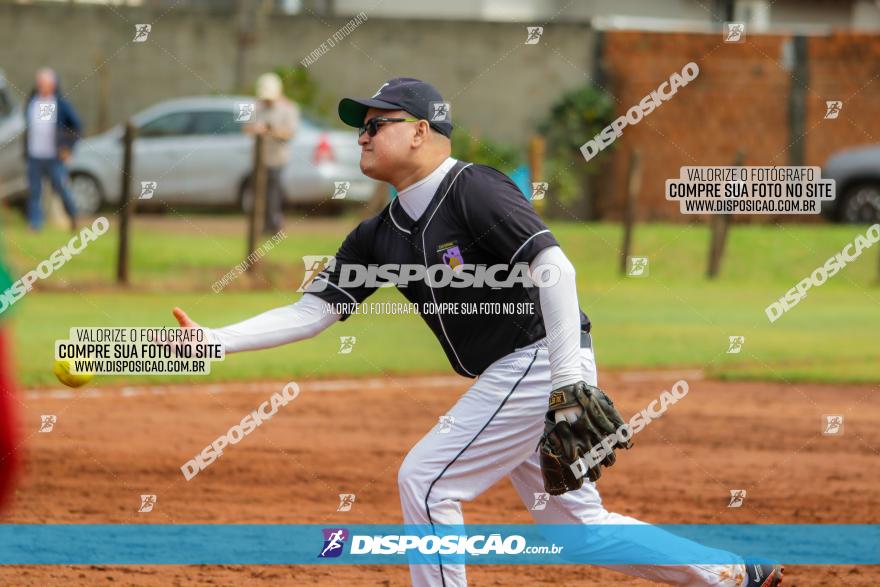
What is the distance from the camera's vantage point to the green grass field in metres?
13.8

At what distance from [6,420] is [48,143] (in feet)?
57.6

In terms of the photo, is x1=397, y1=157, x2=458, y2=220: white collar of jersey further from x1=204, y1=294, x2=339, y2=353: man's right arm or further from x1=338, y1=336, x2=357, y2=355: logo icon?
x1=338, y1=336, x2=357, y2=355: logo icon

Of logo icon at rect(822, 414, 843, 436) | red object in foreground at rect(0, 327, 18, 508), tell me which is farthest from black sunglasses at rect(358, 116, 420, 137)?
logo icon at rect(822, 414, 843, 436)

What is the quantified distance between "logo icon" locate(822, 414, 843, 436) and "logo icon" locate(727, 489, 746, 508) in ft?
7.40

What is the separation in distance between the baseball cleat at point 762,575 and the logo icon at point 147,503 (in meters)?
3.72

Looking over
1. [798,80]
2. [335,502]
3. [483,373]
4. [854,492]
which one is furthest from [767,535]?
[798,80]

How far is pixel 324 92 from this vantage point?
25703 millimetres

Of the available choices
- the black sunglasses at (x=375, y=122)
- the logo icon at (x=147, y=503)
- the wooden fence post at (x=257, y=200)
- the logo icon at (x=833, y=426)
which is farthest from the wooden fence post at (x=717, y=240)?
the black sunglasses at (x=375, y=122)

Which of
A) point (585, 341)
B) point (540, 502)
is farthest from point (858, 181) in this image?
point (540, 502)

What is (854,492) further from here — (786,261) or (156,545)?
(786,261)

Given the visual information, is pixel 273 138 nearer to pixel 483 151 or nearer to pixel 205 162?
pixel 205 162

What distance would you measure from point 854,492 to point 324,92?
720 inches

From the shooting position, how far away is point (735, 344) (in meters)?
14.7

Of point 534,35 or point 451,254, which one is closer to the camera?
point 451,254
